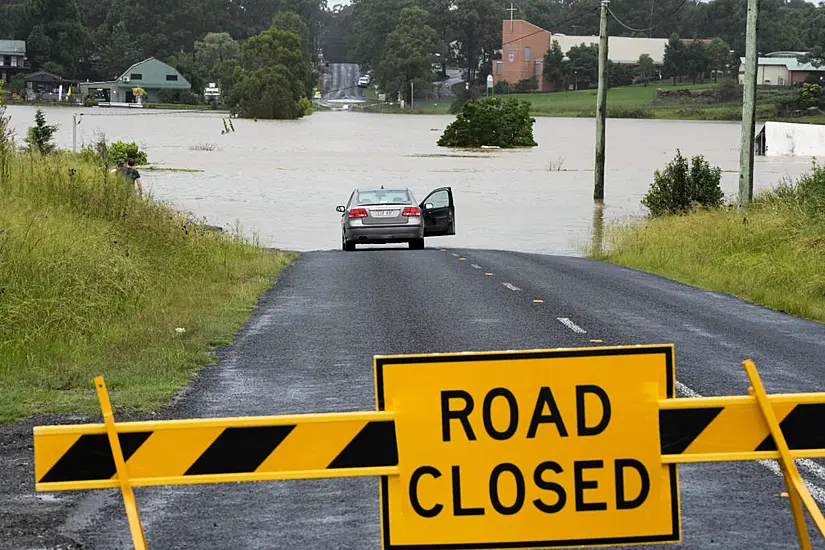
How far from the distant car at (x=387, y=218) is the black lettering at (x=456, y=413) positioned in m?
22.7

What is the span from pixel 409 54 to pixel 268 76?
162 feet

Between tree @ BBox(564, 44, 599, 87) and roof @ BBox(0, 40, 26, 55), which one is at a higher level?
roof @ BBox(0, 40, 26, 55)

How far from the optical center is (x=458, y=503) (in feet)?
14.8

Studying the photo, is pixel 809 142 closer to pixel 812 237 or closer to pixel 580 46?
pixel 812 237

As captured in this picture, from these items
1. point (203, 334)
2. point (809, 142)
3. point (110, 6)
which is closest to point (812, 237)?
point (203, 334)

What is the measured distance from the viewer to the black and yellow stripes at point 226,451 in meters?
4.44

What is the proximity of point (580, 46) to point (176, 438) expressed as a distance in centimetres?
18848

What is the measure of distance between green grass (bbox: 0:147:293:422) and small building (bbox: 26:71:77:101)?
152041 millimetres

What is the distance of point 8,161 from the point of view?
19.4m

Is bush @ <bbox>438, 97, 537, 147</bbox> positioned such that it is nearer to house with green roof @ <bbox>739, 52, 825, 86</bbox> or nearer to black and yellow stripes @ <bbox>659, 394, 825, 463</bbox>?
house with green roof @ <bbox>739, 52, 825, 86</bbox>

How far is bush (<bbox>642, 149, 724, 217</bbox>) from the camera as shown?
33.3m

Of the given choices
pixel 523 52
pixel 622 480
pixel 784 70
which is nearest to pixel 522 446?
pixel 622 480

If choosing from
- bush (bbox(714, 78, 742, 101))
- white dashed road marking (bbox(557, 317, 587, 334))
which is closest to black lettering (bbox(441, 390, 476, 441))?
white dashed road marking (bbox(557, 317, 587, 334))

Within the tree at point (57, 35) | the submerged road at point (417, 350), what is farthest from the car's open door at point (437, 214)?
the tree at point (57, 35)
